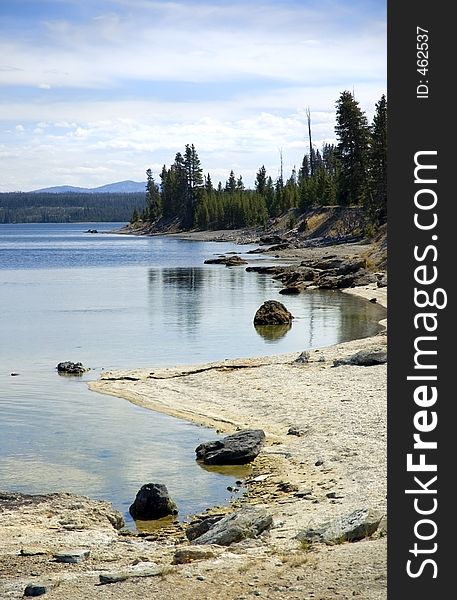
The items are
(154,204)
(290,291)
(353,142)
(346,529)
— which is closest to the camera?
(346,529)

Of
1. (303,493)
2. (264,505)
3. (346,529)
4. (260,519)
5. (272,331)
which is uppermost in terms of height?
(346,529)

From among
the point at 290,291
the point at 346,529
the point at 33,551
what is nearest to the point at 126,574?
the point at 33,551

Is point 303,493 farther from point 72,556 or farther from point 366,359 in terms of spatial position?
point 366,359

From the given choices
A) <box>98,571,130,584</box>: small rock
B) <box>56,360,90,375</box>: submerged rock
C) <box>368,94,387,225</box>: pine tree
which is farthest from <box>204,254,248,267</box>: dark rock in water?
<box>98,571,130,584</box>: small rock

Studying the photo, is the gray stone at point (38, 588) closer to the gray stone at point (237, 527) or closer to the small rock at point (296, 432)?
the gray stone at point (237, 527)

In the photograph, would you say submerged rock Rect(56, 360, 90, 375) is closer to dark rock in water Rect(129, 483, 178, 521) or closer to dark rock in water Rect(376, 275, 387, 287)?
dark rock in water Rect(129, 483, 178, 521)

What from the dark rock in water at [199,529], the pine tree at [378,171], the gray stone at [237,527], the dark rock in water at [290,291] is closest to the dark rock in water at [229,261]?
the pine tree at [378,171]

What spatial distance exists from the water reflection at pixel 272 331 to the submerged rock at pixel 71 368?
9.68 meters

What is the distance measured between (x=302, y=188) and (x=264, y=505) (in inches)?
4341

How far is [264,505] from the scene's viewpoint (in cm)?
1608

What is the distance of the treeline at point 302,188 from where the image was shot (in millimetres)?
90312

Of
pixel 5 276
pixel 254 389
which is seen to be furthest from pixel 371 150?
pixel 254 389

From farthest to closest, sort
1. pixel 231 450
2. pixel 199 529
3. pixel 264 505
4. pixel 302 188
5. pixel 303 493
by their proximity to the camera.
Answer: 1. pixel 302 188
2. pixel 231 450
3. pixel 303 493
4. pixel 264 505
5. pixel 199 529

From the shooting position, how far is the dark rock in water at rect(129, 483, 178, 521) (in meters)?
15.6
